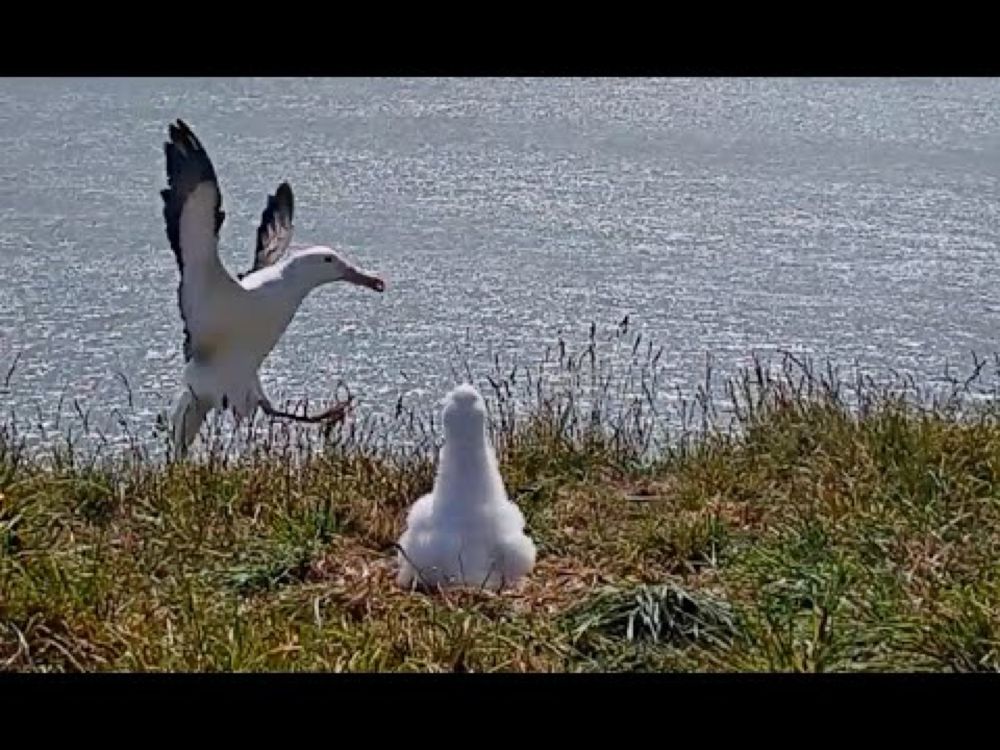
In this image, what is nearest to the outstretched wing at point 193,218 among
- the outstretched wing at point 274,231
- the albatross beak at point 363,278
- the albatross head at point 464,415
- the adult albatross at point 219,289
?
the adult albatross at point 219,289

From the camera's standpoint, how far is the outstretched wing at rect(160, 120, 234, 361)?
10.3 ft

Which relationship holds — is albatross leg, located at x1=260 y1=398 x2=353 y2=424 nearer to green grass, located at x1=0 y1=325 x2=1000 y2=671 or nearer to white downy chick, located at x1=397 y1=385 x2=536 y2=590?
green grass, located at x1=0 y1=325 x2=1000 y2=671

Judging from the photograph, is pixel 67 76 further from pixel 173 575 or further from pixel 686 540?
pixel 686 540

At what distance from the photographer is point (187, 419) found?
374cm

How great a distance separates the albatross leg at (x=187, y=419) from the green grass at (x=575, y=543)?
11 cm

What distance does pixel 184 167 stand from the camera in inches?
123

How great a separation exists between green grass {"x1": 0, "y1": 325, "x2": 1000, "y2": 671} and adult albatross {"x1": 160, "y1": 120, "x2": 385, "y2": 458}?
0.52 ft

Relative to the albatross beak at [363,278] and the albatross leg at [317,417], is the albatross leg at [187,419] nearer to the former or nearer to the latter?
the albatross leg at [317,417]

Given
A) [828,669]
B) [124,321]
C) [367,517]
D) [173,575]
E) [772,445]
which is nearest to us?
[828,669]

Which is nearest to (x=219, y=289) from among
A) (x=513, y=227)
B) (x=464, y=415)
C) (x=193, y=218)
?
(x=193, y=218)

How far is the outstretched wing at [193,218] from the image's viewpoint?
3129 mm

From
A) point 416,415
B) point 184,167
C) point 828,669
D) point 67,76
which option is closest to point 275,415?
point 416,415

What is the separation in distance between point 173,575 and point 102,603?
300 mm

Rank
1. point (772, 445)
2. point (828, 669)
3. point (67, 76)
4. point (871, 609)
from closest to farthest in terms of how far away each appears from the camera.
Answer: point (67, 76) → point (828, 669) → point (871, 609) → point (772, 445)
